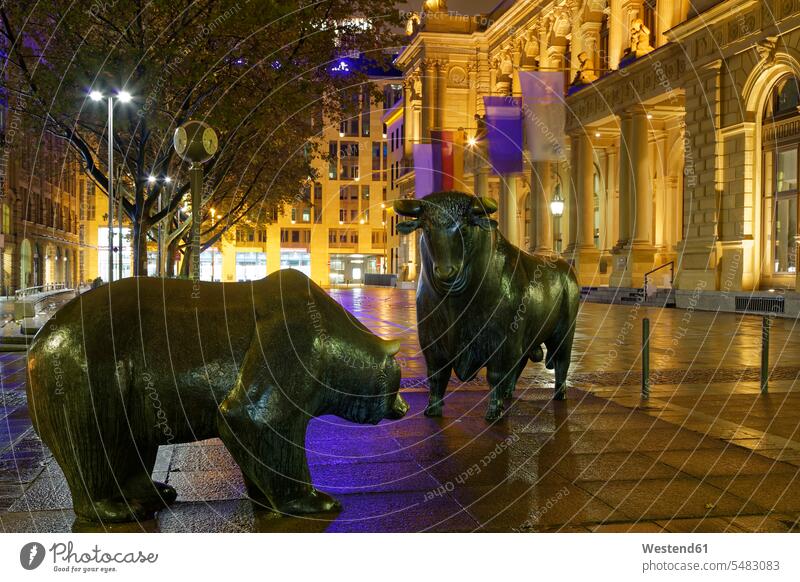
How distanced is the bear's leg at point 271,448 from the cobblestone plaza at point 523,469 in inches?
6.8

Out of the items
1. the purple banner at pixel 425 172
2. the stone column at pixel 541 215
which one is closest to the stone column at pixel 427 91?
the purple banner at pixel 425 172

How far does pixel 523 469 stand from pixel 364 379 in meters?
2.09

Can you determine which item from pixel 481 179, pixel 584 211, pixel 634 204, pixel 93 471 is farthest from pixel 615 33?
pixel 93 471

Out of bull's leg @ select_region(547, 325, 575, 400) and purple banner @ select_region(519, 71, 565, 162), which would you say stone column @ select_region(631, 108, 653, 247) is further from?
bull's leg @ select_region(547, 325, 575, 400)

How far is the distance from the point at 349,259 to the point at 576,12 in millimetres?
65214

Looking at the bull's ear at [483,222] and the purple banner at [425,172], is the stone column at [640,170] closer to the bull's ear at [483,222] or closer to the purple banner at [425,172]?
the purple banner at [425,172]

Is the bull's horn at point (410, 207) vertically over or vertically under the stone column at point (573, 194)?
Result: under

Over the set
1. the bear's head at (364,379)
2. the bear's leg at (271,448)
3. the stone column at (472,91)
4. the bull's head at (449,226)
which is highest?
the stone column at (472,91)

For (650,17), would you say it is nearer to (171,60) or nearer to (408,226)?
(171,60)

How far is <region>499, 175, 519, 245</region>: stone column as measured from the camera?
2232 inches

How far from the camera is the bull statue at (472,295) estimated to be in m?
7.55

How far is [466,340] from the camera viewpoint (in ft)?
26.3
